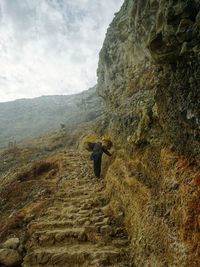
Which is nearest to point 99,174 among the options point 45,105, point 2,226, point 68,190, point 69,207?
point 68,190

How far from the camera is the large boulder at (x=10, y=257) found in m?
8.11

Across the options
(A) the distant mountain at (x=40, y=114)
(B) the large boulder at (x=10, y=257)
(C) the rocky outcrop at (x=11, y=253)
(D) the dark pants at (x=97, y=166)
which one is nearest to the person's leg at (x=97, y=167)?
(D) the dark pants at (x=97, y=166)

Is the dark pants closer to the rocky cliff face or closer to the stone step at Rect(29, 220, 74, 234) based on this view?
the stone step at Rect(29, 220, 74, 234)

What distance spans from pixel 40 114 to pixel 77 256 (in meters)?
64.1

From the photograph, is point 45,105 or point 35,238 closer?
point 35,238

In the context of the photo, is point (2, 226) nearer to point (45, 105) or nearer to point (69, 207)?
point (69, 207)

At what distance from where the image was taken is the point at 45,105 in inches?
3076

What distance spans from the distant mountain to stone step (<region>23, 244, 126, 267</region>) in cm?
3488

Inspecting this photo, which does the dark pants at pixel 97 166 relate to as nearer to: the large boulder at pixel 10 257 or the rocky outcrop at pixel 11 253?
the rocky outcrop at pixel 11 253

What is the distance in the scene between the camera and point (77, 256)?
24.9 feet

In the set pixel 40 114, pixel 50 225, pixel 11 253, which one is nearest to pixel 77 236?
pixel 50 225

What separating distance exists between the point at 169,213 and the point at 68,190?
7.53 m

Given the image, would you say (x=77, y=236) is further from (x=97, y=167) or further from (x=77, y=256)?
(x=97, y=167)

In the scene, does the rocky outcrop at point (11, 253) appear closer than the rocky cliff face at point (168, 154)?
No
